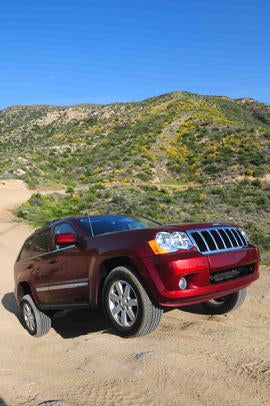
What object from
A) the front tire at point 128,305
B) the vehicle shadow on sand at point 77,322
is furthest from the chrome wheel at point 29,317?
the front tire at point 128,305

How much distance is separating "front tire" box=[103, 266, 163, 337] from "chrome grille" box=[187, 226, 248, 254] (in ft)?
2.72

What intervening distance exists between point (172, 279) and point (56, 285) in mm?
1910

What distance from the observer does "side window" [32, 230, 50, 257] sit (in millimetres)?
5773

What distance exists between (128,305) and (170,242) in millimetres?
881

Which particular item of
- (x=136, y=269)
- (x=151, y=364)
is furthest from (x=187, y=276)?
(x=151, y=364)

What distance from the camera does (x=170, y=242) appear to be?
4.38 metres

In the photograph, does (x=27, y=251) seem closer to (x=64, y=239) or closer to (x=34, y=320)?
(x=34, y=320)

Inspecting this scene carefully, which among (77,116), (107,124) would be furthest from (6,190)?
(77,116)

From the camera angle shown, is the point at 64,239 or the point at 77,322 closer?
the point at 64,239

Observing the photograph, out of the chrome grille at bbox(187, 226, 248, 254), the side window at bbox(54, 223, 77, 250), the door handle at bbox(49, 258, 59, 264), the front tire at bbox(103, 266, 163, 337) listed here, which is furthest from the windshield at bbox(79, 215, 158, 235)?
the chrome grille at bbox(187, 226, 248, 254)

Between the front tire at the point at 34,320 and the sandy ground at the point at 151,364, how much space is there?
118 millimetres

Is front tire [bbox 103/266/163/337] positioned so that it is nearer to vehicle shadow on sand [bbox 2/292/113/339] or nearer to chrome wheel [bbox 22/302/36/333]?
vehicle shadow on sand [bbox 2/292/113/339]

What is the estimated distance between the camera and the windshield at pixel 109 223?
526cm

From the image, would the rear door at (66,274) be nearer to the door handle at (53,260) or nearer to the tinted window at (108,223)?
the door handle at (53,260)
